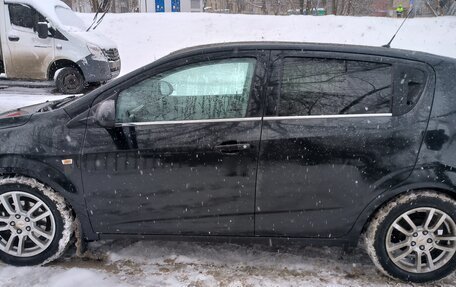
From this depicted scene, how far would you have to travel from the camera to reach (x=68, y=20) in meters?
9.97

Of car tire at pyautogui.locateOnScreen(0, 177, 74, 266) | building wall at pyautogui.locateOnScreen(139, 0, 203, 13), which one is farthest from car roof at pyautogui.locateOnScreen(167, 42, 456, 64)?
building wall at pyautogui.locateOnScreen(139, 0, 203, 13)

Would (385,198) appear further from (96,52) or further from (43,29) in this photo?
(43,29)

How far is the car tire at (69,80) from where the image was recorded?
949 cm

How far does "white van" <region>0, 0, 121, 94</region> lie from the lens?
9.35 m

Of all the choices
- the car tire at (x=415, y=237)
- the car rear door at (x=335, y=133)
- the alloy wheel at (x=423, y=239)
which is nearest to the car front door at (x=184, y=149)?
the car rear door at (x=335, y=133)

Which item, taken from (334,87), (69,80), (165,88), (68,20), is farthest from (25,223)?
(68,20)

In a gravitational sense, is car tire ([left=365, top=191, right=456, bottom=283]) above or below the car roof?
below

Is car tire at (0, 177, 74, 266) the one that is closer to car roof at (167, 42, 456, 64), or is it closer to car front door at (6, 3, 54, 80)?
car roof at (167, 42, 456, 64)

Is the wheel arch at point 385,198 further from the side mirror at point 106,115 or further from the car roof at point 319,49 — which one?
the side mirror at point 106,115

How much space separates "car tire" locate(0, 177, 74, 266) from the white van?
6.98 metres

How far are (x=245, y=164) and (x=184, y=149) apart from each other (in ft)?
1.40

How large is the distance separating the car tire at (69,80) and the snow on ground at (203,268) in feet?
22.9

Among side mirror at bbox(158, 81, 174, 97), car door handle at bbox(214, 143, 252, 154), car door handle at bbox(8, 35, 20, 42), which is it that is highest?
car door handle at bbox(8, 35, 20, 42)

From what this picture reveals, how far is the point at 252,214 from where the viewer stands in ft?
9.35
